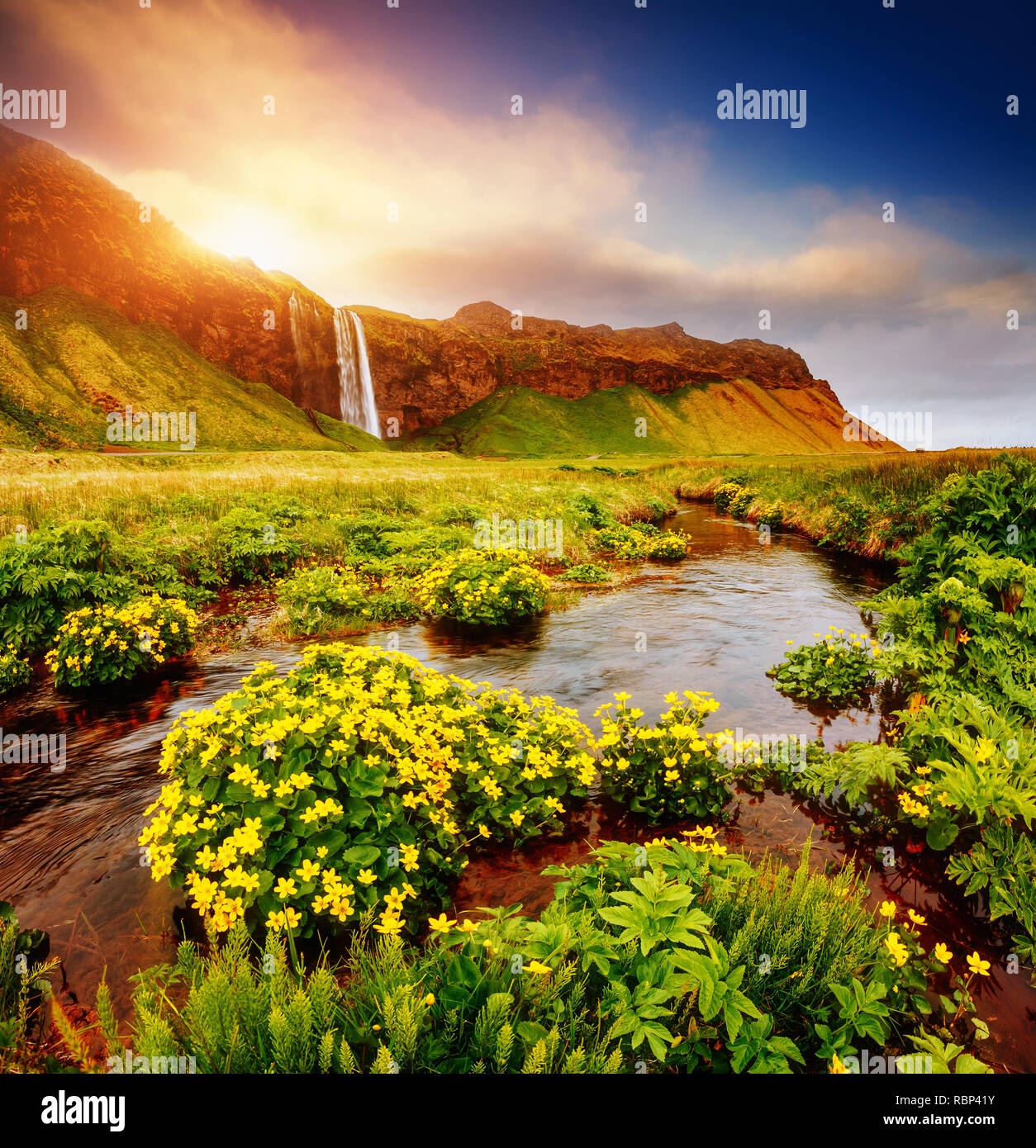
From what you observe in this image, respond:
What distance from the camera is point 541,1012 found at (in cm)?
242

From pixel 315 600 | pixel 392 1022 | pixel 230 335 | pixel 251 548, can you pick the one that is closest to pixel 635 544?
pixel 315 600

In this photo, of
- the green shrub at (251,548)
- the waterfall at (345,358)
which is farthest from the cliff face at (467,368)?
the green shrub at (251,548)

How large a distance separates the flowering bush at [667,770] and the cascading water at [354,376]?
469ft

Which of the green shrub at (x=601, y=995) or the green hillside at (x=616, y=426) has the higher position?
the green hillside at (x=616, y=426)

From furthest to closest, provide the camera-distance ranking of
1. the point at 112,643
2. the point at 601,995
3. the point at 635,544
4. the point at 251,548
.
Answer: the point at 635,544
the point at 251,548
the point at 112,643
the point at 601,995

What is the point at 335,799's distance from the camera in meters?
3.65

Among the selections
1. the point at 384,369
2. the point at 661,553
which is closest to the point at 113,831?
the point at 661,553

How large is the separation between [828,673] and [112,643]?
10.6 metres

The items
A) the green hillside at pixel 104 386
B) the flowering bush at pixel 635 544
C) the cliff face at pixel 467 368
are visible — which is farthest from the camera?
the cliff face at pixel 467 368

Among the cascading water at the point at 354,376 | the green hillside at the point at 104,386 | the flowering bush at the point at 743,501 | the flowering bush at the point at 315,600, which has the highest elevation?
the cascading water at the point at 354,376

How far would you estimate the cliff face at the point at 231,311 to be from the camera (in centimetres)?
10925

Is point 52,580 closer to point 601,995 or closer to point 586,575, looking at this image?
point 601,995

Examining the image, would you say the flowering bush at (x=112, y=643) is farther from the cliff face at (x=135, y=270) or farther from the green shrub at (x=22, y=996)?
the cliff face at (x=135, y=270)

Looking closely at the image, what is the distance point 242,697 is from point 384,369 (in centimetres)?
17951
